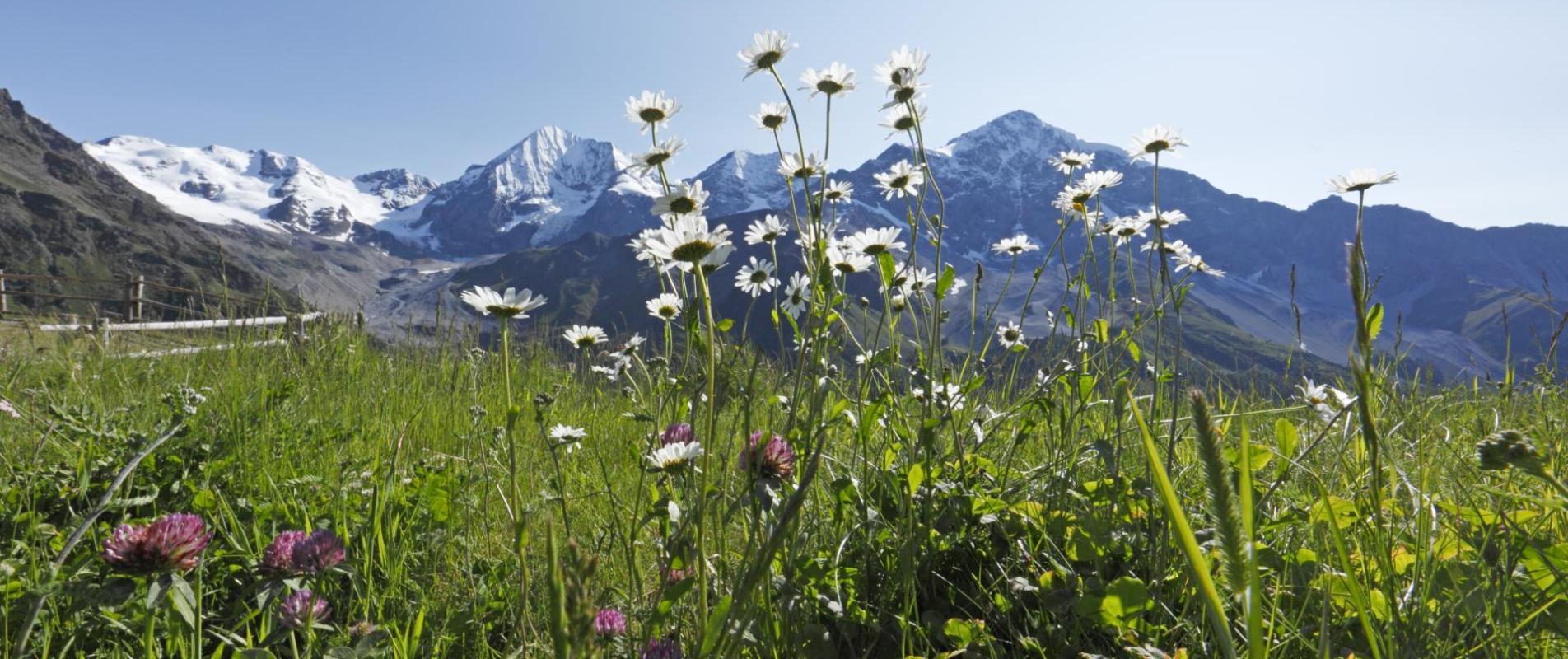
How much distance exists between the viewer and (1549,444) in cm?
181

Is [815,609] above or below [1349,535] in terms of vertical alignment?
below

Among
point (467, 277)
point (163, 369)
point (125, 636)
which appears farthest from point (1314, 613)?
point (467, 277)

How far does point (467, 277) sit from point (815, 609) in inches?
7269

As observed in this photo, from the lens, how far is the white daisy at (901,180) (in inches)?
86.6

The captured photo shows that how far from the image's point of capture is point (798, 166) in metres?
1.86

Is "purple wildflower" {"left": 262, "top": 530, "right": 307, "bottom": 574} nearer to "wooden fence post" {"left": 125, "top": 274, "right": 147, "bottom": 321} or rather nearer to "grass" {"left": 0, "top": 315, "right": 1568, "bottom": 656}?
"grass" {"left": 0, "top": 315, "right": 1568, "bottom": 656}

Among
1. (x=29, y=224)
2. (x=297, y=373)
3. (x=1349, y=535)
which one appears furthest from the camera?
(x=29, y=224)

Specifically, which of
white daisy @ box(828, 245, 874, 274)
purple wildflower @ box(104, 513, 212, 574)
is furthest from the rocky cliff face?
purple wildflower @ box(104, 513, 212, 574)

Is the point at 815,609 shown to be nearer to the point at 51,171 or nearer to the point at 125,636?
the point at 125,636

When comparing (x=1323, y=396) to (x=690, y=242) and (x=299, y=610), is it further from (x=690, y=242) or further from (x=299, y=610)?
(x=299, y=610)

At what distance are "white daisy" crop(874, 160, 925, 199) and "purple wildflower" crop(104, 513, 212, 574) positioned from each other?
167 centimetres

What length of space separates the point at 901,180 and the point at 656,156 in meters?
0.77

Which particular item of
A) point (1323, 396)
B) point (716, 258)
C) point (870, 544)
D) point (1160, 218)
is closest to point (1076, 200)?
point (1160, 218)

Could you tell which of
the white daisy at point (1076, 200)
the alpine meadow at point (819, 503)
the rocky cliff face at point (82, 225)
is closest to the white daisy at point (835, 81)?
the alpine meadow at point (819, 503)
